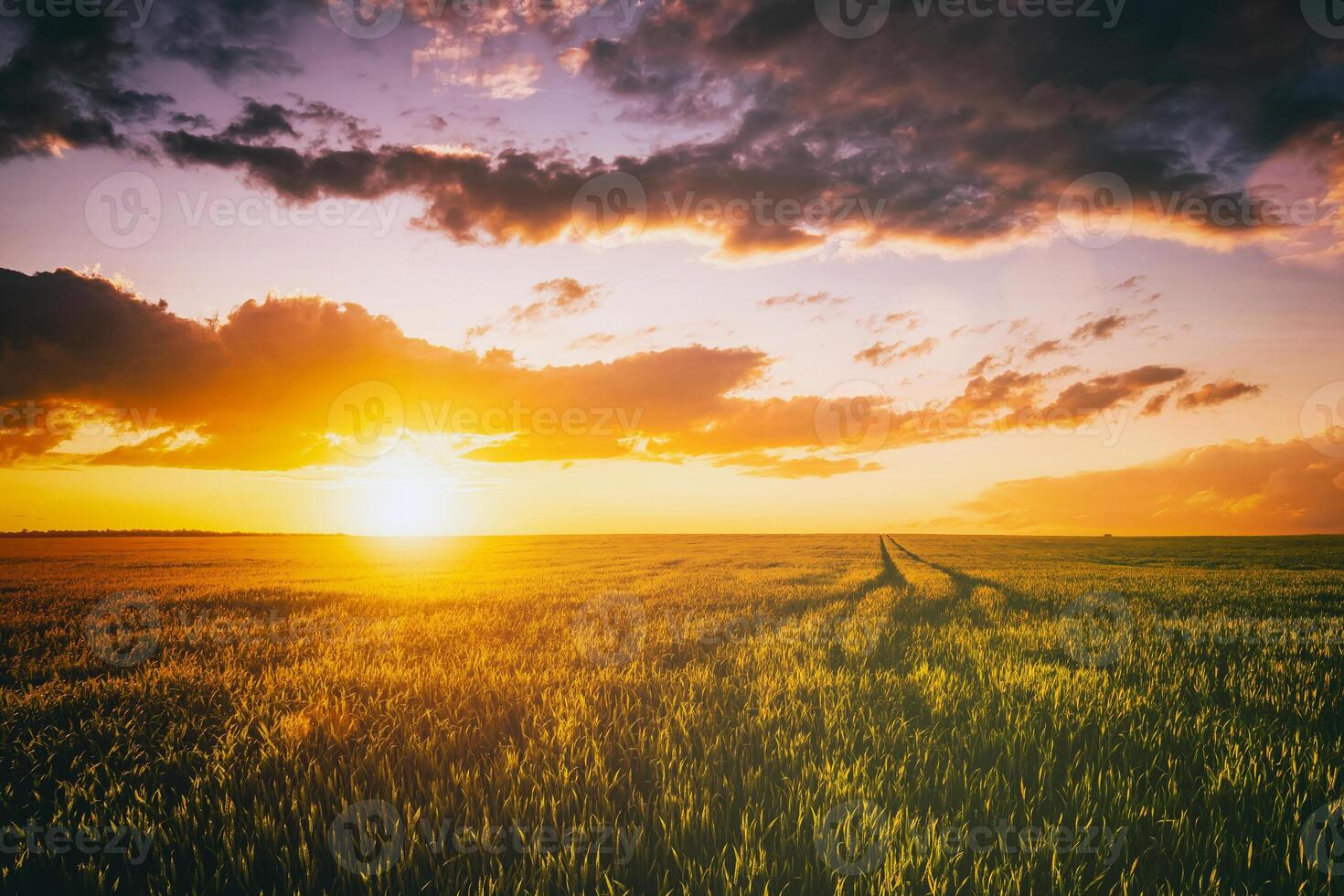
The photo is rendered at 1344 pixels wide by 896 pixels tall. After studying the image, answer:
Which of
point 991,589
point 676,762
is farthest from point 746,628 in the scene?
point 991,589

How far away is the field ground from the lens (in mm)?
2521

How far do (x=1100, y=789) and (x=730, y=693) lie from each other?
2.63 meters

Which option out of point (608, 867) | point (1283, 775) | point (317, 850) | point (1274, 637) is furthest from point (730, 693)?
point (1274, 637)

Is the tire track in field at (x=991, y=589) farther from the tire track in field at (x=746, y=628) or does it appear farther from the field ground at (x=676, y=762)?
the field ground at (x=676, y=762)

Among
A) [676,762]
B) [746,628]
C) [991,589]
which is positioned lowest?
[991,589]

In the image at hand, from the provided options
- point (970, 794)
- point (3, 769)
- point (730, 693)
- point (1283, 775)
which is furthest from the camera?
point (730, 693)

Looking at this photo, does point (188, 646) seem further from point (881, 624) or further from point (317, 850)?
point (881, 624)

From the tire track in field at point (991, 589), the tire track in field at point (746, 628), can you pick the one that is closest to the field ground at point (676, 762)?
the tire track in field at point (746, 628)

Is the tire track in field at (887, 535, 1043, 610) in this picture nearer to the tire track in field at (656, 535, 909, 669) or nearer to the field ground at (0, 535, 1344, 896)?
the tire track in field at (656, 535, 909, 669)

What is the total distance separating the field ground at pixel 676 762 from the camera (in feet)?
8.27

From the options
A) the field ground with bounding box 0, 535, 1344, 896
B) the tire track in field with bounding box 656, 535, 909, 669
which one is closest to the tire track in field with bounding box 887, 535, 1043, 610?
the tire track in field with bounding box 656, 535, 909, 669

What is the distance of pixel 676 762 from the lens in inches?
137

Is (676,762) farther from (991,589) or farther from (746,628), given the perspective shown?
(991,589)

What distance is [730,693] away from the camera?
16.2 feet
